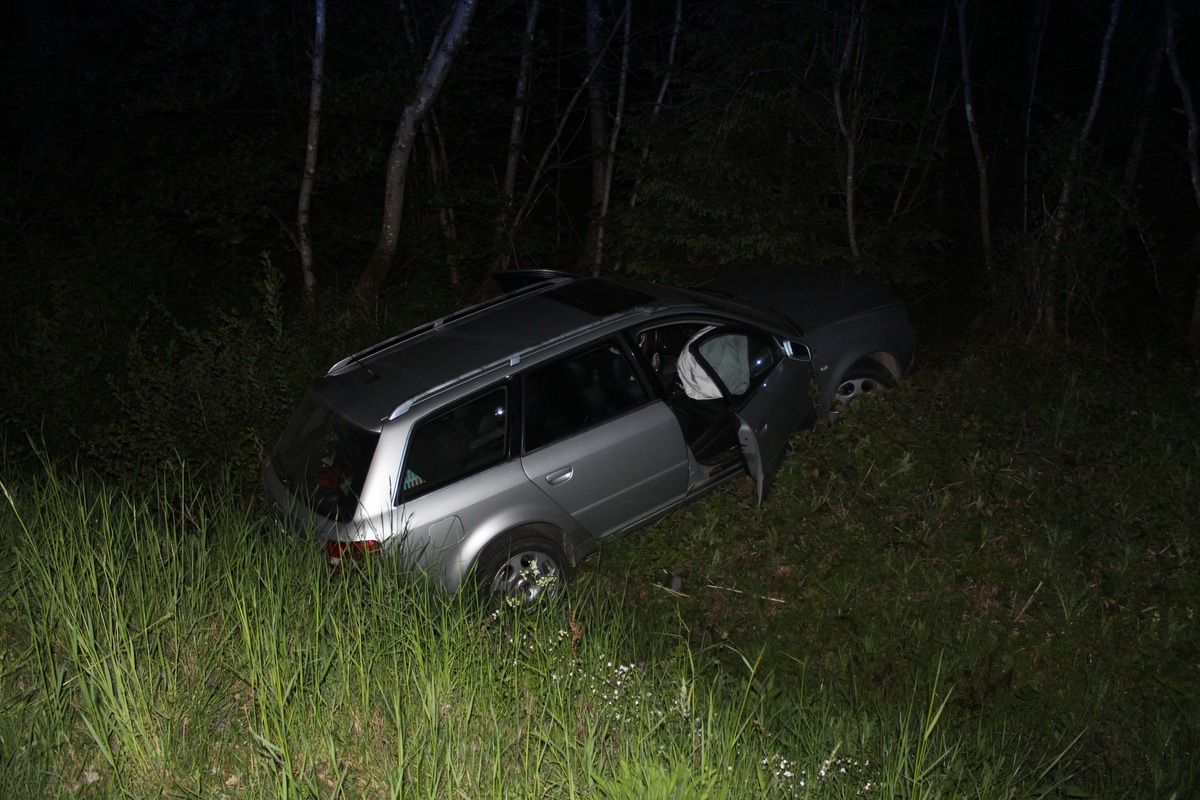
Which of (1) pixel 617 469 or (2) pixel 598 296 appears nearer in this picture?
(1) pixel 617 469

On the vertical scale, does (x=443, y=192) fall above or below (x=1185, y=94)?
below

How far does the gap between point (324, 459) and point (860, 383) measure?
4.18m

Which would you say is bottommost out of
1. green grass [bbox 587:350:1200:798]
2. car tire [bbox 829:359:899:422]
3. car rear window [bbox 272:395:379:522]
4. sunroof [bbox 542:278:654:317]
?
green grass [bbox 587:350:1200:798]

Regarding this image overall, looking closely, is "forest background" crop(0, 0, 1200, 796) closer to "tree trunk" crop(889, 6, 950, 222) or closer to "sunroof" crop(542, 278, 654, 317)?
"tree trunk" crop(889, 6, 950, 222)

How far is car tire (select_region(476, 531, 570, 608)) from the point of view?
5.42 m

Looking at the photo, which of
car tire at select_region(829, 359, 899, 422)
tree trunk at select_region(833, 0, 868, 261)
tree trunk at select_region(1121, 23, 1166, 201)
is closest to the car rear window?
car tire at select_region(829, 359, 899, 422)

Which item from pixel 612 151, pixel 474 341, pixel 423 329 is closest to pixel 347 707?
pixel 474 341

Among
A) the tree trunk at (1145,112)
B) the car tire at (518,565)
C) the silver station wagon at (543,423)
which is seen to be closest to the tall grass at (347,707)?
the silver station wagon at (543,423)

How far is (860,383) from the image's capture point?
7.33 m

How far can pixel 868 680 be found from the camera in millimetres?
4895

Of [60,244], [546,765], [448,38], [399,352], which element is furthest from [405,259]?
[546,765]

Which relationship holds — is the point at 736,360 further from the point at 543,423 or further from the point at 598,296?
the point at 543,423

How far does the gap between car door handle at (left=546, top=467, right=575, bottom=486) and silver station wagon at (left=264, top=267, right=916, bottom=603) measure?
0.04 feet

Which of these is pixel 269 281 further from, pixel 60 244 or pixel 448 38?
pixel 60 244
